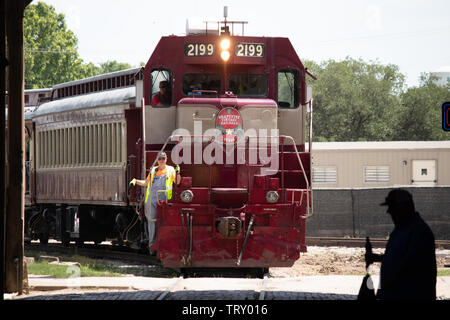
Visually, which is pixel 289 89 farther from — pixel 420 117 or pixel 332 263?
pixel 420 117

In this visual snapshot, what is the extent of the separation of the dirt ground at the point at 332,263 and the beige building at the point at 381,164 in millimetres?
15111

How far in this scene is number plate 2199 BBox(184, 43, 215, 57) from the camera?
1584 cm

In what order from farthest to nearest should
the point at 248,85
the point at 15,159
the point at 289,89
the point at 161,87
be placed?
the point at 289,89, the point at 248,85, the point at 161,87, the point at 15,159

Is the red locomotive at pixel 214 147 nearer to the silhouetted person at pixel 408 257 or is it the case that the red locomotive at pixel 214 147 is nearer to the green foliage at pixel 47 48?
the silhouetted person at pixel 408 257

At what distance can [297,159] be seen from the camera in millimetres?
15703

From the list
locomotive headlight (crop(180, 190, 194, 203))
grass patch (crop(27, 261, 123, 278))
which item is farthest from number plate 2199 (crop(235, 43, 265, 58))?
grass patch (crop(27, 261, 123, 278))

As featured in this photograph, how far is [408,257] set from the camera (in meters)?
7.29

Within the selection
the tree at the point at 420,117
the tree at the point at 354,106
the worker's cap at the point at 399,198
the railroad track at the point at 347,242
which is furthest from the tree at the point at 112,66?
the worker's cap at the point at 399,198

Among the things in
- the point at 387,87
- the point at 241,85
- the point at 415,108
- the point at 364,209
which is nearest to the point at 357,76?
Answer: the point at 387,87

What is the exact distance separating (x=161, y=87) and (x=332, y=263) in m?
6.97

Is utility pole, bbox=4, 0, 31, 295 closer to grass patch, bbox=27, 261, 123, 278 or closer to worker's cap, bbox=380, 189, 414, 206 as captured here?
grass patch, bbox=27, 261, 123, 278

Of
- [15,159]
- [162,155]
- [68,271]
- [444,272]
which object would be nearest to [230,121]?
[162,155]

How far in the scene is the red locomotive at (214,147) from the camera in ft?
46.2

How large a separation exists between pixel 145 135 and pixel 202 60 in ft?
5.35
